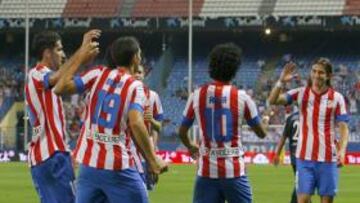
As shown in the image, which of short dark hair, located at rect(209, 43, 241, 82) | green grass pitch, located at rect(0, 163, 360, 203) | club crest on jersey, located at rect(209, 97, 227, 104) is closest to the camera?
short dark hair, located at rect(209, 43, 241, 82)

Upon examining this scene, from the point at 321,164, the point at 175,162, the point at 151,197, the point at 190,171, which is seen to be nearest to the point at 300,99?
the point at 321,164

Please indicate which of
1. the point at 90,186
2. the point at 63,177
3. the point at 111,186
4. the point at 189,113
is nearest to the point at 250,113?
the point at 189,113

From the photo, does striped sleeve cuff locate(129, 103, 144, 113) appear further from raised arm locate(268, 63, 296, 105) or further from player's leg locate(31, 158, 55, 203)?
raised arm locate(268, 63, 296, 105)

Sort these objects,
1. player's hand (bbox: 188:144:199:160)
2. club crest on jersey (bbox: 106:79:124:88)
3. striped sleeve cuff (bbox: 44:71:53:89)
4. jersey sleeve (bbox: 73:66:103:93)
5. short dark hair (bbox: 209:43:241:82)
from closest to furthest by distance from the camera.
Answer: club crest on jersey (bbox: 106:79:124:88) < jersey sleeve (bbox: 73:66:103:93) < short dark hair (bbox: 209:43:241:82) < striped sleeve cuff (bbox: 44:71:53:89) < player's hand (bbox: 188:144:199:160)

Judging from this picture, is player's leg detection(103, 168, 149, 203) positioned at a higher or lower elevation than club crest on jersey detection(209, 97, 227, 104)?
lower

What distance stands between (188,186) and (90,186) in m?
16.0

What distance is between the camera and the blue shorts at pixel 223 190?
34.6 ft

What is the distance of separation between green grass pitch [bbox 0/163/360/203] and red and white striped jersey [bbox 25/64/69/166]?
31.2ft

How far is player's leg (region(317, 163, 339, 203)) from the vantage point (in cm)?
1406

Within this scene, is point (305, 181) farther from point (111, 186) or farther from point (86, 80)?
point (86, 80)

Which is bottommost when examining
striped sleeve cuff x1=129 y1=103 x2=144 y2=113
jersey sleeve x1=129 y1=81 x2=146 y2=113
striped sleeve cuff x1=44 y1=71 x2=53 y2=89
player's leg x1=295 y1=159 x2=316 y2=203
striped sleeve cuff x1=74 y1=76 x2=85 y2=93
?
player's leg x1=295 y1=159 x2=316 y2=203

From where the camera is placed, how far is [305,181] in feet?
46.3

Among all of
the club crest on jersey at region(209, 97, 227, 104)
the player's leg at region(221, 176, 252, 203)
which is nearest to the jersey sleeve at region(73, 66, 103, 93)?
the club crest on jersey at region(209, 97, 227, 104)

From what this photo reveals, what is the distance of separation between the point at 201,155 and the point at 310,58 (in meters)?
39.5
